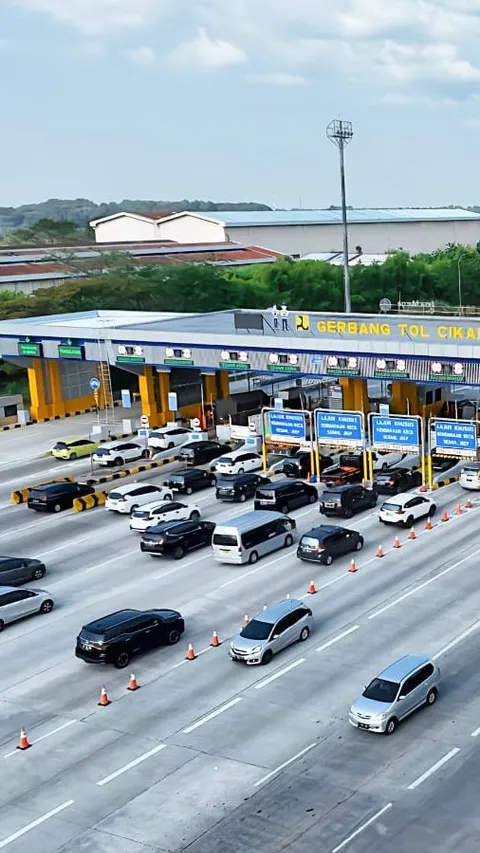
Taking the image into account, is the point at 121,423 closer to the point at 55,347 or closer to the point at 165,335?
the point at 55,347

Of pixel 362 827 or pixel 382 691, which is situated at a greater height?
pixel 382 691

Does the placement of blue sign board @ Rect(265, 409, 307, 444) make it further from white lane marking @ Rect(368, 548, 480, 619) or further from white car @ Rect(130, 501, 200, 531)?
white lane marking @ Rect(368, 548, 480, 619)

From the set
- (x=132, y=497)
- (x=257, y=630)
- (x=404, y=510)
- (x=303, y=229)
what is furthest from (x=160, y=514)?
(x=303, y=229)

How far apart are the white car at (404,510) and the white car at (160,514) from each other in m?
7.09

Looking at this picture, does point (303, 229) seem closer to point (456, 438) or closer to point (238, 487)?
point (238, 487)

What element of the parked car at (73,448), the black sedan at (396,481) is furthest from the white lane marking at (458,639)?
the parked car at (73,448)

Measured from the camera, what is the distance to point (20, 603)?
29922 mm

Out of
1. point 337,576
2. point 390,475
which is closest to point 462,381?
point 390,475

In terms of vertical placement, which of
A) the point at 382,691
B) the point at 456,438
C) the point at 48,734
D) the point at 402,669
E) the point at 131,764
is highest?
the point at 456,438

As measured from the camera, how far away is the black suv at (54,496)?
140ft

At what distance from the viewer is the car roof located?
21984 millimetres

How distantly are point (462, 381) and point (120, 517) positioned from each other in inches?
594

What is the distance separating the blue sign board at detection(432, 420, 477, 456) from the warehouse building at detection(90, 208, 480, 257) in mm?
91233

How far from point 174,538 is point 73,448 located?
19043mm
